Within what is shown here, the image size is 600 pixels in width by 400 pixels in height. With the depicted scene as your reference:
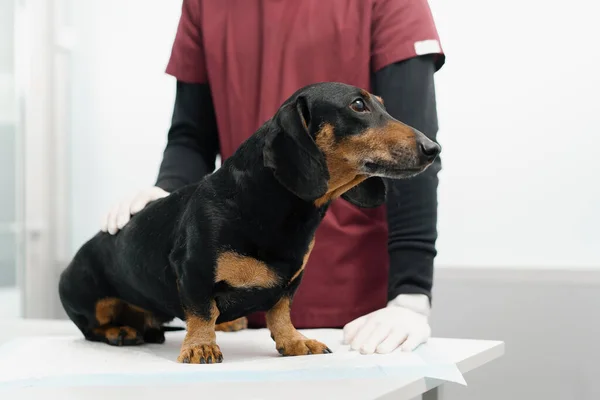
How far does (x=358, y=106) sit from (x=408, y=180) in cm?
36

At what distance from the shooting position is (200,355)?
826mm

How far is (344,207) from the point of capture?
123 centimetres

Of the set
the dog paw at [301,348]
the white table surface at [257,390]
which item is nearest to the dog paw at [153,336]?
the dog paw at [301,348]

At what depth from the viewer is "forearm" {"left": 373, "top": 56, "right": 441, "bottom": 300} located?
3.61 ft

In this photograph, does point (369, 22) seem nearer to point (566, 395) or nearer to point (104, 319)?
point (104, 319)

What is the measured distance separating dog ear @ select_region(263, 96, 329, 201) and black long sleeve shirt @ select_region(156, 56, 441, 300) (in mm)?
368

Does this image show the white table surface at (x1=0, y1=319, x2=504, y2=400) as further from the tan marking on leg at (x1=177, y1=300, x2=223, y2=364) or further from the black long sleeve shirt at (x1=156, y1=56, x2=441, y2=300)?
the black long sleeve shirt at (x1=156, y1=56, x2=441, y2=300)

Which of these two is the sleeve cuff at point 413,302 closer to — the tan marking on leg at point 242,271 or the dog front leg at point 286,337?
the dog front leg at point 286,337

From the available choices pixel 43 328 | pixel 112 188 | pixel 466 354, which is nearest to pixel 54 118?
pixel 112 188

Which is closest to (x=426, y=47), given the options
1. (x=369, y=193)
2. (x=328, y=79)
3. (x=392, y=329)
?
(x=328, y=79)

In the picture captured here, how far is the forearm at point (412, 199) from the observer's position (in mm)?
1101

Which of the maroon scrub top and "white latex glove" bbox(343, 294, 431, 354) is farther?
the maroon scrub top

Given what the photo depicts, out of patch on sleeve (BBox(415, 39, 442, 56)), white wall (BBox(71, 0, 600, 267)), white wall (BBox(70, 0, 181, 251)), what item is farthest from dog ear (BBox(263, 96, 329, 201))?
white wall (BBox(70, 0, 181, 251))

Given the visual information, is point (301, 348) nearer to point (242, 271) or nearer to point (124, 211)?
point (242, 271)
